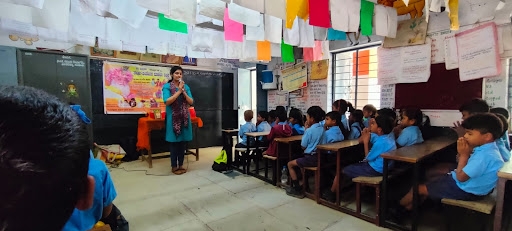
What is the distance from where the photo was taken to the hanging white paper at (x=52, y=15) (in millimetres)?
2061

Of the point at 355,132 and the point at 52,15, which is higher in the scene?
the point at 52,15

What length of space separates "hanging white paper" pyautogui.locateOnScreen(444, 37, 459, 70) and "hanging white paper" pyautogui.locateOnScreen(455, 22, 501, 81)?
39 millimetres

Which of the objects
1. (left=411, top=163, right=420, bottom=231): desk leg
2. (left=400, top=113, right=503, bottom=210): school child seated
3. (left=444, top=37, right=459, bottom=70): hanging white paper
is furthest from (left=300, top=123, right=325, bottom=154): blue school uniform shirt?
(left=444, top=37, right=459, bottom=70): hanging white paper

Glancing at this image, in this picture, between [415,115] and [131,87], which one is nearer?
[415,115]

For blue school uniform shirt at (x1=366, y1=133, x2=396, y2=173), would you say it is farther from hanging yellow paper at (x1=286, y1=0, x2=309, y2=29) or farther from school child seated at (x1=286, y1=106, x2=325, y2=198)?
hanging yellow paper at (x1=286, y1=0, x2=309, y2=29)

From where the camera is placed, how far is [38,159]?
312 millimetres

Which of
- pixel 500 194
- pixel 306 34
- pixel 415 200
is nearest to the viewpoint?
pixel 500 194

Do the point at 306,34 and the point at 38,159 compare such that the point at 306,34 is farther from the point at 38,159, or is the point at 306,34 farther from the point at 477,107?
the point at 38,159

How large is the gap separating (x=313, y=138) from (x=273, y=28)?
1.43 m

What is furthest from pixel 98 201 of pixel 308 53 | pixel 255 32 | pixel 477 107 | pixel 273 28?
pixel 308 53

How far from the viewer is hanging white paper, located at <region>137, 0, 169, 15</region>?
1952 mm

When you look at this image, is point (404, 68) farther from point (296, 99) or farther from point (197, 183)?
point (197, 183)

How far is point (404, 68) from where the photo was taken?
11.6ft

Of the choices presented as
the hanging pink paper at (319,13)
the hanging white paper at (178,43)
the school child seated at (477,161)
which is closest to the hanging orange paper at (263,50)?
the hanging white paper at (178,43)
